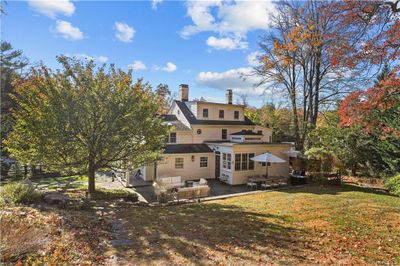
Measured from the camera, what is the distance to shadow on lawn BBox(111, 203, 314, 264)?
518 cm

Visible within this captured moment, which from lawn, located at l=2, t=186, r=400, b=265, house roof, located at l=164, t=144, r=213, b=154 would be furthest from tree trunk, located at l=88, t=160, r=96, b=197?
house roof, located at l=164, t=144, r=213, b=154

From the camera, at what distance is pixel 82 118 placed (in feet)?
33.6

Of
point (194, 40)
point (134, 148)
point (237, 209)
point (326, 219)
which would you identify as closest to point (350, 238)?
point (326, 219)

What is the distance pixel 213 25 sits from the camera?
1395 centimetres

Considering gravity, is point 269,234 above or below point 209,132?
below

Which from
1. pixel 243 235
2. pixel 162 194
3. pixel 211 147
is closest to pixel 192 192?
pixel 162 194

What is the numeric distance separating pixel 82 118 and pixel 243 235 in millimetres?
8074

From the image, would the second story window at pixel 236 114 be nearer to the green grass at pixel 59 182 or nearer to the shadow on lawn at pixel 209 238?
the green grass at pixel 59 182

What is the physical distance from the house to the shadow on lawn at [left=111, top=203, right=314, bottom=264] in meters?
7.99

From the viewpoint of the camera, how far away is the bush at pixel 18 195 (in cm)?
836

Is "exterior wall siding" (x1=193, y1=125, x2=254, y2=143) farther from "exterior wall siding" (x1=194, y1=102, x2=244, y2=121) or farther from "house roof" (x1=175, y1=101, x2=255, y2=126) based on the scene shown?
"exterior wall siding" (x1=194, y1=102, x2=244, y2=121)

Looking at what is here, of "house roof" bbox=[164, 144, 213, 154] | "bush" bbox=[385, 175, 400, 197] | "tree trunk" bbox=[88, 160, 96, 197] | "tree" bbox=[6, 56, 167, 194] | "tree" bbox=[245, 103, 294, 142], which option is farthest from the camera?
"tree" bbox=[245, 103, 294, 142]

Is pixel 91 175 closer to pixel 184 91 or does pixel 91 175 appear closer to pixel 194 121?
pixel 194 121

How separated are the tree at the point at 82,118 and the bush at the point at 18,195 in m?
1.62
